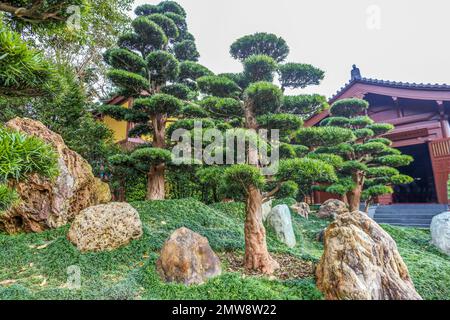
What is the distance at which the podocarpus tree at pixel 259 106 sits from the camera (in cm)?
329

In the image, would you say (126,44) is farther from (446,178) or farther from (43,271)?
(446,178)

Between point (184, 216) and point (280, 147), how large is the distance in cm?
294

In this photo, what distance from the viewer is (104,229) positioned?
3.99 meters

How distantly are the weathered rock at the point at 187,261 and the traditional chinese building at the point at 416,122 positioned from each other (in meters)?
7.69

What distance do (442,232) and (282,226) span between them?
3343 millimetres

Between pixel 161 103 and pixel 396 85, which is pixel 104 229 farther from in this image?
pixel 396 85

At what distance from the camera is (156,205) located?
5.94 metres

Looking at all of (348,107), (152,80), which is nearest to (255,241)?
(348,107)

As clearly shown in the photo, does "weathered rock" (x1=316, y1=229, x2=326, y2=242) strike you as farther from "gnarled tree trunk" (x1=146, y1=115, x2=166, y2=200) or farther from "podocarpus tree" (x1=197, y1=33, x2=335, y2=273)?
"gnarled tree trunk" (x1=146, y1=115, x2=166, y2=200)

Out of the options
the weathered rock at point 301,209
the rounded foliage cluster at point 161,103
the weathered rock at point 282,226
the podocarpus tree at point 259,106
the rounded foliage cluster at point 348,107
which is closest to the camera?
the podocarpus tree at point 259,106

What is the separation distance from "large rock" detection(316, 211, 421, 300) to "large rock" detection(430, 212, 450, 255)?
3115 millimetres

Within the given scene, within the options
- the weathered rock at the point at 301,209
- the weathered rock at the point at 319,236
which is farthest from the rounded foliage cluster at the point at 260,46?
the weathered rock at the point at 301,209

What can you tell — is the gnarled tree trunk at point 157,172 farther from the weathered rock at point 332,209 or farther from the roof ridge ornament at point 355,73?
the roof ridge ornament at point 355,73
